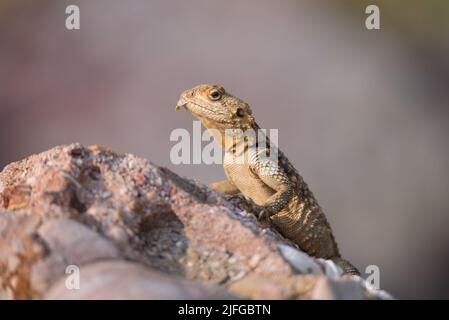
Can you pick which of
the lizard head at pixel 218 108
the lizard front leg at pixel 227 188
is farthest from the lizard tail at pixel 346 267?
the lizard head at pixel 218 108

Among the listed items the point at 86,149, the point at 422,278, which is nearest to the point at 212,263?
the point at 86,149

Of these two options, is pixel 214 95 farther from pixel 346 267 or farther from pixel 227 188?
pixel 346 267

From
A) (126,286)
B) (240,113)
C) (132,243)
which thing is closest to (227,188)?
(240,113)

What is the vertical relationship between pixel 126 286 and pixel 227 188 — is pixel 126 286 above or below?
above

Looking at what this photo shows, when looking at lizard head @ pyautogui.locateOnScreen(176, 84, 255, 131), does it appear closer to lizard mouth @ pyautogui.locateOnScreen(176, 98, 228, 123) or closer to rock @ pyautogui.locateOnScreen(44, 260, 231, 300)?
lizard mouth @ pyautogui.locateOnScreen(176, 98, 228, 123)

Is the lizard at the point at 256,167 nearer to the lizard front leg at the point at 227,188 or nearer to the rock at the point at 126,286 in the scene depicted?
the lizard front leg at the point at 227,188

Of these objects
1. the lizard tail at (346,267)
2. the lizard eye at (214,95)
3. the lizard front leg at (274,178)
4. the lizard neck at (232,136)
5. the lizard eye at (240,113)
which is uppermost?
the lizard eye at (214,95)
